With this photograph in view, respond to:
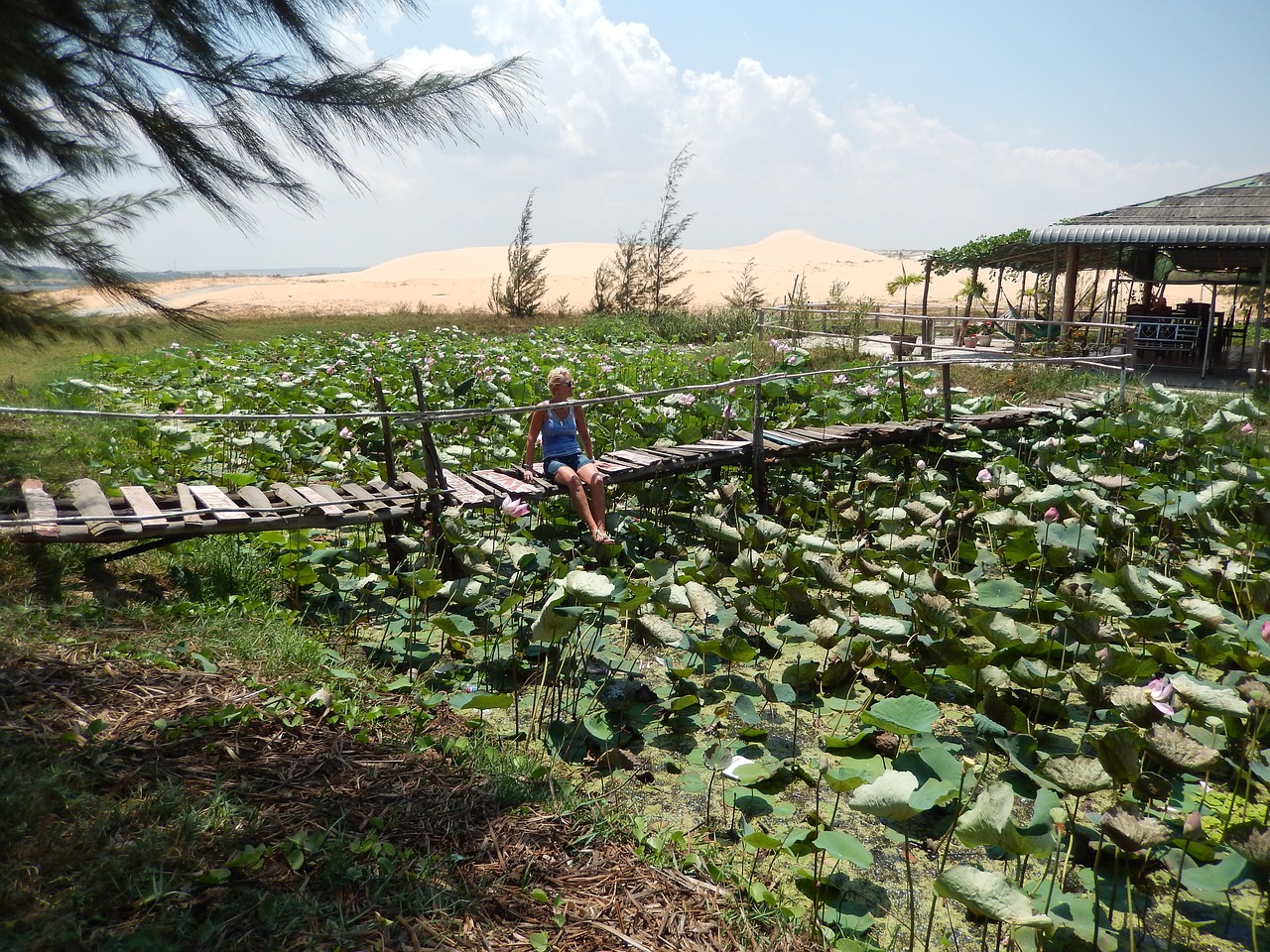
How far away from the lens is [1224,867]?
1.99 meters

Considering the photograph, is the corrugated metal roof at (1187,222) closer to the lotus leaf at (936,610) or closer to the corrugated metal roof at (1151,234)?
the corrugated metal roof at (1151,234)

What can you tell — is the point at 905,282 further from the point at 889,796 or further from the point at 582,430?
the point at 889,796

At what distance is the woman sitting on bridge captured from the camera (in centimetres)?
456

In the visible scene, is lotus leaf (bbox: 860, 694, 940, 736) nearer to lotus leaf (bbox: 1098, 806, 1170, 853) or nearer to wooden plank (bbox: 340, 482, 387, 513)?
lotus leaf (bbox: 1098, 806, 1170, 853)

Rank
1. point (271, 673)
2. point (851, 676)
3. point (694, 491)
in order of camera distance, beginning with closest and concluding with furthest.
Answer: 1. point (271, 673)
2. point (851, 676)
3. point (694, 491)

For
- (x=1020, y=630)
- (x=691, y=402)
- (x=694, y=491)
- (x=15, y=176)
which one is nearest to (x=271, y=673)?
(x=15, y=176)

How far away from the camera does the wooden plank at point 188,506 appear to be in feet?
11.7

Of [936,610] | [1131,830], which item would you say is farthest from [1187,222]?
[1131,830]

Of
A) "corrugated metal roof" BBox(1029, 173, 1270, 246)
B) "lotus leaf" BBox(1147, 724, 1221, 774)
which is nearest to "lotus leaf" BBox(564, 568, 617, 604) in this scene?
"lotus leaf" BBox(1147, 724, 1221, 774)

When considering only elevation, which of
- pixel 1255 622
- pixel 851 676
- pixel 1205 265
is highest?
pixel 1205 265

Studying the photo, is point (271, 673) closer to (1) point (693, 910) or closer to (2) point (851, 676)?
(1) point (693, 910)

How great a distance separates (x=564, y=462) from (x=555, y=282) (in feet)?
139

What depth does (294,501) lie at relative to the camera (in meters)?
3.93

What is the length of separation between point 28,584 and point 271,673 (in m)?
1.09
